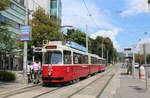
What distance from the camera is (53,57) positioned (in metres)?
15.5

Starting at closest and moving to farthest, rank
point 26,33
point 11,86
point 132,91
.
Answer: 1. point 132,91
2. point 11,86
3. point 26,33

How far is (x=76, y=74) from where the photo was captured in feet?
60.1

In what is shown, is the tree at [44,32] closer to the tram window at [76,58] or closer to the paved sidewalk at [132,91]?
the tram window at [76,58]

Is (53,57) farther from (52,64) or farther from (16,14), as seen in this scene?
(16,14)

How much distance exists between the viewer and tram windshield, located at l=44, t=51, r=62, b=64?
1541cm

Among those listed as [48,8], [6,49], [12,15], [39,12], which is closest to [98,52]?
[48,8]

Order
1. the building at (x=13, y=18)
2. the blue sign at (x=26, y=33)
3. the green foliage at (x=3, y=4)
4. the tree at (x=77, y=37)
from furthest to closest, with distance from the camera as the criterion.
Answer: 1. the tree at (x=77, y=37)
2. the building at (x=13, y=18)
3. the blue sign at (x=26, y=33)
4. the green foliage at (x=3, y=4)

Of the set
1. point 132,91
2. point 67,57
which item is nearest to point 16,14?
→ point 67,57

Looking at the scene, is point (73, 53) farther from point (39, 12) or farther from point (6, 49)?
point (39, 12)

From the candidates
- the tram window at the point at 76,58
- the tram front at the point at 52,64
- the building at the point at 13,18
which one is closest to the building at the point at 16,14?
the building at the point at 13,18

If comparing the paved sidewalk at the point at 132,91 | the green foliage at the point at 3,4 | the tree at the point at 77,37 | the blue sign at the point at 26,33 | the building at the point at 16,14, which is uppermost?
the building at the point at 16,14

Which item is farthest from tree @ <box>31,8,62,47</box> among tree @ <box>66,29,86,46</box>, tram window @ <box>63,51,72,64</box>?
tree @ <box>66,29,86,46</box>

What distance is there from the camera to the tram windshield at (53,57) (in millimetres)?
15409

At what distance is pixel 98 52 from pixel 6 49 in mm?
59397
